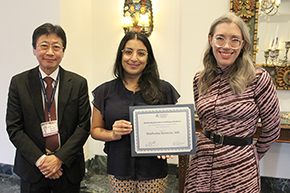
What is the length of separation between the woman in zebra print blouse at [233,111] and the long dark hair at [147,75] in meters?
0.31

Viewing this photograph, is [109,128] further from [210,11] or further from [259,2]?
[259,2]

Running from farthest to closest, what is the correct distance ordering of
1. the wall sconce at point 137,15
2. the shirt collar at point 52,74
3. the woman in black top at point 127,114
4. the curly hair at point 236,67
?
the wall sconce at point 137,15, the shirt collar at point 52,74, the woman in black top at point 127,114, the curly hair at point 236,67

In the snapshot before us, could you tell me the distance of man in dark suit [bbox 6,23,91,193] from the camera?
1.59 metres

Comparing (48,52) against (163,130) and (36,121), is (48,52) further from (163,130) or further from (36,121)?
(163,130)

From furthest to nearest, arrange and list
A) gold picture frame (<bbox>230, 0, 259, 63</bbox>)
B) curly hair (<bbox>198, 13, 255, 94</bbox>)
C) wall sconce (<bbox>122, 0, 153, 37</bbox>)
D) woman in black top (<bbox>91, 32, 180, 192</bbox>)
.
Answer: wall sconce (<bbox>122, 0, 153, 37</bbox>), gold picture frame (<bbox>230, 0, 259, 63</bbox>), woman in black top (<bbox>91, 32, 180, 192</bbox>), curly hair (<bbox>198, 13, 255, 94</bbox>)

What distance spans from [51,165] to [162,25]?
98.0 inches

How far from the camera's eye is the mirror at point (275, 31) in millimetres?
2926

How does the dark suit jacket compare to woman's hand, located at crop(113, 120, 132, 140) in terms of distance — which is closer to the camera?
woman's hand, located at crop(113, 120, 132, 140)

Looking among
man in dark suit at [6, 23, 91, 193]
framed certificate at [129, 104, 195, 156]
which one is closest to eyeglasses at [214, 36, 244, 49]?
framed certificate at [129, 104, 195, 156]

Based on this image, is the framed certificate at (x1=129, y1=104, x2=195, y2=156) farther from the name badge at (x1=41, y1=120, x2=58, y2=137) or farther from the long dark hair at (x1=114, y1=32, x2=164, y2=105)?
the name badge at (x1=41, y1=120, x2=58, y2=137)

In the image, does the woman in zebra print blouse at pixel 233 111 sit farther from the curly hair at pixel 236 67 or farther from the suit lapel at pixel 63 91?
the suit lapel at pixel 63 91

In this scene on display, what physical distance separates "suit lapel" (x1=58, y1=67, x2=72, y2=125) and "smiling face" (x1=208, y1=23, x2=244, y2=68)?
3.39 feet

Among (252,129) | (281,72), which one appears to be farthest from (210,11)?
(252,129)

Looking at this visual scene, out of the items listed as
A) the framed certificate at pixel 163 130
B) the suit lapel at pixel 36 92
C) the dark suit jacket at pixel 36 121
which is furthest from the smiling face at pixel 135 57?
the suit lapel at pixel 36 92
